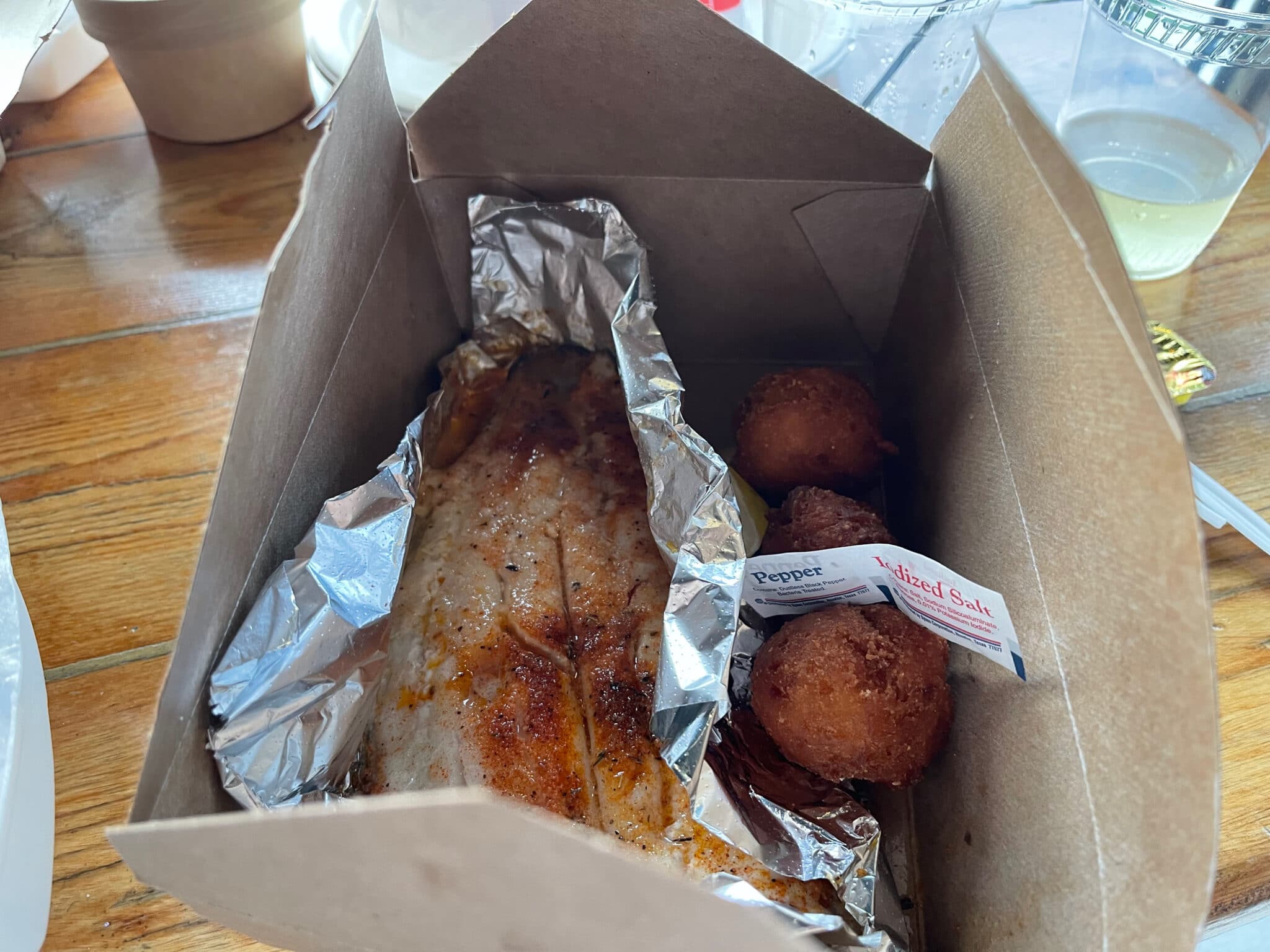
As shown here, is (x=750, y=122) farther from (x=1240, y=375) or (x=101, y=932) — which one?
(x=101, y=932)

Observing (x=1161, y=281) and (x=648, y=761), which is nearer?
(x=648, y=761)

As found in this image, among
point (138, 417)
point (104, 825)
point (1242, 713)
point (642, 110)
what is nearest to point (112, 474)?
point (138, 417)

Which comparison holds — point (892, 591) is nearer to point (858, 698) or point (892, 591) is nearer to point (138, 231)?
point (858, 698)

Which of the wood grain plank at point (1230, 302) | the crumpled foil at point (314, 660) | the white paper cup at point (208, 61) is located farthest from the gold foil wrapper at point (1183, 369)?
the white paper cup at point (208, 61)

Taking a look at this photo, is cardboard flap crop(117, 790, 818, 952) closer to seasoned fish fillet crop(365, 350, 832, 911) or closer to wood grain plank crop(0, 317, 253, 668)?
seasoned fish fillet crop(365, 350, 832, 911)

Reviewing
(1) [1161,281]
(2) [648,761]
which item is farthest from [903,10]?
(2) [648,761]

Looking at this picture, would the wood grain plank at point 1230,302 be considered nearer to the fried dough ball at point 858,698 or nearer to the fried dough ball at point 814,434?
the fried dough ball at point 814,434
